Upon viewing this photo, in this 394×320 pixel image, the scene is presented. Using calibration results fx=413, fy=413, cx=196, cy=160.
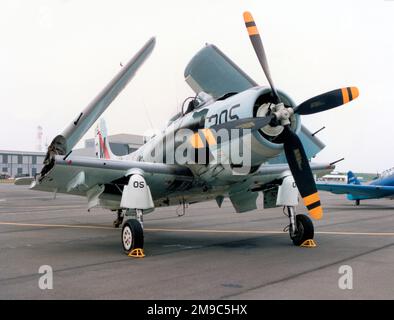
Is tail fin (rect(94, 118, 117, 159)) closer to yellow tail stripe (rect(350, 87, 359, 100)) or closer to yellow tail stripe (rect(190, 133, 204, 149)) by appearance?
yellow tail stripe (rect(190, 133, 204, 149))

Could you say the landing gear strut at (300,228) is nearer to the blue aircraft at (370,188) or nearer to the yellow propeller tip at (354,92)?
the yellow propeller tip at (354,92)

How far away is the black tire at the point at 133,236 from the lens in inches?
324

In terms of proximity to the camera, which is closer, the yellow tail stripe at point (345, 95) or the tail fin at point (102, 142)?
the yellow tail stripe at point (345, 95)

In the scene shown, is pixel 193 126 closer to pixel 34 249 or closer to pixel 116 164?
pixel 116 164

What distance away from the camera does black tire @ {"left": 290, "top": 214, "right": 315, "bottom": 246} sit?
30.9 feet

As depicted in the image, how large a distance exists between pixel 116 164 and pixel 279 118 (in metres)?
3.62

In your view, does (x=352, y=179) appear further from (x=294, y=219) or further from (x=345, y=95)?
(x=345, y=95)

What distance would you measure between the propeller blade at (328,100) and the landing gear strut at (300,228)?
284 centimetres

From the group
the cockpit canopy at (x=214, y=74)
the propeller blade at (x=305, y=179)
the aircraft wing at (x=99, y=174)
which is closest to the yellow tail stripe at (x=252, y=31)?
the propeller blade at (x=305, y=179)

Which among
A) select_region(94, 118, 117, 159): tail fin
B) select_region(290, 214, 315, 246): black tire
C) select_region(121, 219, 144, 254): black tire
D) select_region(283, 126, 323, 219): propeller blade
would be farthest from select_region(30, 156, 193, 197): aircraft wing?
select_region(94, 118, 117, 159): tail fin

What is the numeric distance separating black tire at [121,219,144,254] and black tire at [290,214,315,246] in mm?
3643
